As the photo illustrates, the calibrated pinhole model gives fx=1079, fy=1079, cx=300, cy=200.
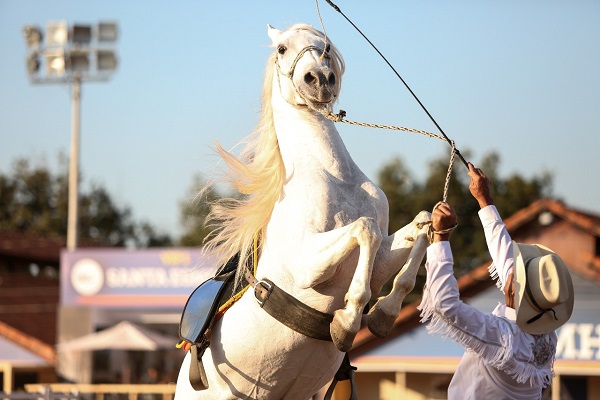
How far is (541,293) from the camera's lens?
4992 mm

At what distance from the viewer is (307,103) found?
220 inches

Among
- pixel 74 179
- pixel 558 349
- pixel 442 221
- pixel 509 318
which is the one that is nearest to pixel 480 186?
pixel 442 221

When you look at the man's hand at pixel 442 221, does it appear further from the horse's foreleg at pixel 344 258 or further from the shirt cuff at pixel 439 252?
the horse's foreleg at pixel 344 258

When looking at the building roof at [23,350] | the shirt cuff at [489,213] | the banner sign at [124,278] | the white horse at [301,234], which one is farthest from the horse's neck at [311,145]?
the building roof at [23,350]

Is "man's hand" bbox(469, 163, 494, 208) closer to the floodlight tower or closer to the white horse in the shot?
the white horse

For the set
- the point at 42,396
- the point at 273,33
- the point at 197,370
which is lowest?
the point at 42,396

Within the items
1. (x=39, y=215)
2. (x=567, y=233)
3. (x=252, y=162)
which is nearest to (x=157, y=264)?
(x=567, y=233)

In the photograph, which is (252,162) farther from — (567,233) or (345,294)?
(567,233)

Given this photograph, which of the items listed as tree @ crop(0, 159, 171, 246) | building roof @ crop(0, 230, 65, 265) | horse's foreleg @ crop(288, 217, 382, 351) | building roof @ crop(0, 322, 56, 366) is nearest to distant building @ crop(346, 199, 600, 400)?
building roof @ crop(0, 322, 56, 366)

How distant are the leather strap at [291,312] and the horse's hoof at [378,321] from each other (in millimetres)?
213

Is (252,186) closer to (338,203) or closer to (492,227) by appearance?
(338,203)

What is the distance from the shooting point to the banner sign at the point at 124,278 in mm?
23844

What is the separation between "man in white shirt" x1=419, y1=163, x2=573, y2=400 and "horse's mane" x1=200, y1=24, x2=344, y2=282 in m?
0.98

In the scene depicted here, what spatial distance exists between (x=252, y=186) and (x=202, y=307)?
2.36 ft
